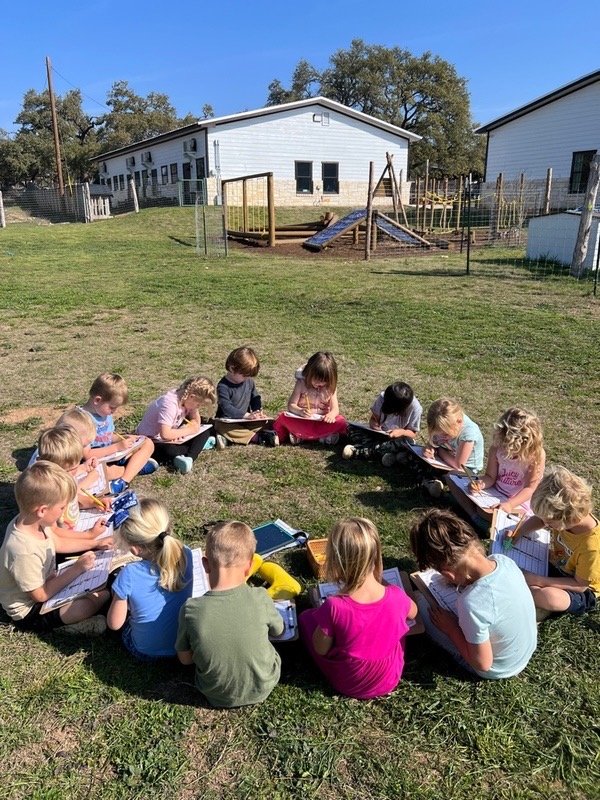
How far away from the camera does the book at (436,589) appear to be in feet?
9.43

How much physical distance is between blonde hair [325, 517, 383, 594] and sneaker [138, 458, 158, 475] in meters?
2.44

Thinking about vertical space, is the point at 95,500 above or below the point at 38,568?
below

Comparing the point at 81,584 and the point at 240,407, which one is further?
the point at 240,407

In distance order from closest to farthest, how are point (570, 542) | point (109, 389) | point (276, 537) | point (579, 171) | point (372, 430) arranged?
point (570, 542), point (276, 537), point (109, 389), point (372, 430), point (579, 171)

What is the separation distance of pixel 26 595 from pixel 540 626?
2.55 meters

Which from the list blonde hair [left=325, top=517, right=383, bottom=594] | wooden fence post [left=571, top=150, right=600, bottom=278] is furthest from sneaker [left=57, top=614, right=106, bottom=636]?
wooden fence post [left=571, top=150, right=600, bottom=278]

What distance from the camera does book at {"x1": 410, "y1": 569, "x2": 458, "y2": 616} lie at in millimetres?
2874

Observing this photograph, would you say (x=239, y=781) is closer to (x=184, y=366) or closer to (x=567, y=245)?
(x=184, y=366)

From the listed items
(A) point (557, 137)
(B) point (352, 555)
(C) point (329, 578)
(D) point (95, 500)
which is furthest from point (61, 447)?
(A) point (557, 137)

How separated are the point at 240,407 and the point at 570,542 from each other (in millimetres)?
2971

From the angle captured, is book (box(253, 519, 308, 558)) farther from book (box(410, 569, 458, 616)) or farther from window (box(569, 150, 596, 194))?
window (box(569, 150, 596, 194))

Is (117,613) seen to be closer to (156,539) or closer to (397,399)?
(156,539)

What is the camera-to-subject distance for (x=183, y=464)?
4727 millimetres

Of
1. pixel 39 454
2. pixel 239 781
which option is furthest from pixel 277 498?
pixel 239 781
